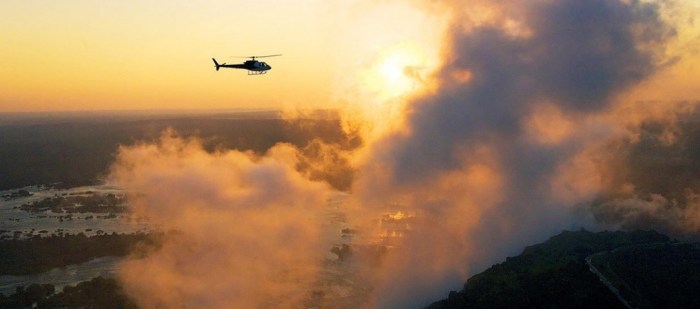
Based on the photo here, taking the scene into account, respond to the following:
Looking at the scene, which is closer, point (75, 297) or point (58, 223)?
point (75, 297)

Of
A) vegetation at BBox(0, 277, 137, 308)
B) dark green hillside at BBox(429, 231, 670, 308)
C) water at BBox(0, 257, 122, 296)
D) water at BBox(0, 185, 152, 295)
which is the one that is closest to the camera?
dark green hillside at BBox(429, 231, 670, 308)

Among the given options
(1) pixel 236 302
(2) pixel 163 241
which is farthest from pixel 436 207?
(2) pixel 163 241

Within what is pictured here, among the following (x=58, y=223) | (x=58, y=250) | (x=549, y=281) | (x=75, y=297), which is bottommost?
(x=75, y=297)

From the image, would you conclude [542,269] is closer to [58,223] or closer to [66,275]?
[66,275]

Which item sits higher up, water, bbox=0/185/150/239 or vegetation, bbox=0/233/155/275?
water, bbox=0/185/150/239

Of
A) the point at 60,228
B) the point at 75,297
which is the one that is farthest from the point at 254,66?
the point at 60,228

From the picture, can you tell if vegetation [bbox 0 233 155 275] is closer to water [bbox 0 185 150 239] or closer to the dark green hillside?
water [bbox 0 185 150 239]

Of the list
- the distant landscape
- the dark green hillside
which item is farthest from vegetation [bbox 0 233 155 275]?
the dark green hillside

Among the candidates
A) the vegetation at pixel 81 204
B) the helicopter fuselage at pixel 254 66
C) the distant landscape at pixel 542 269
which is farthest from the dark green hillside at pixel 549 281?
the vegetation at pixel 81 204
